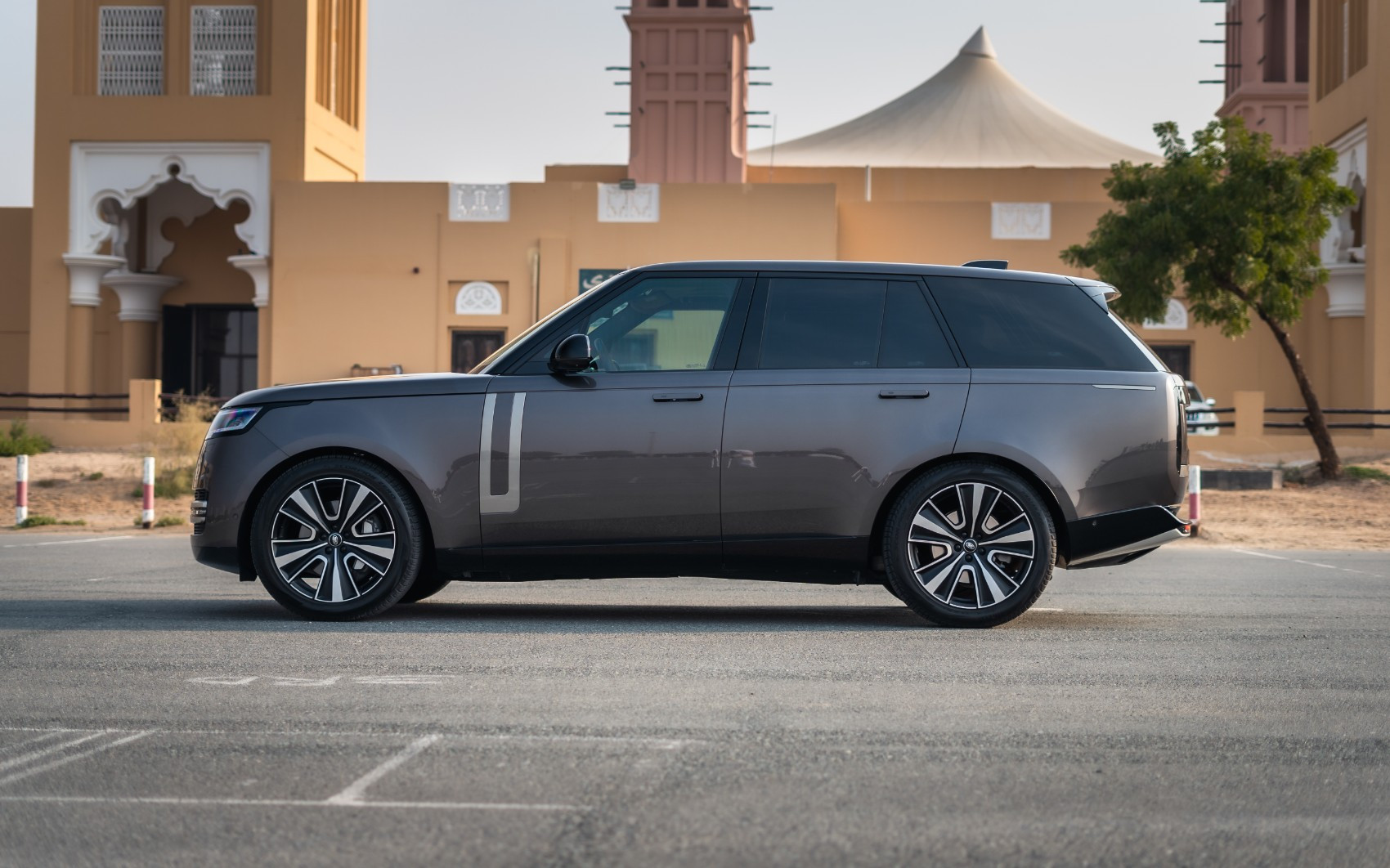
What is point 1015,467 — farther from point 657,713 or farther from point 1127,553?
point 657,713

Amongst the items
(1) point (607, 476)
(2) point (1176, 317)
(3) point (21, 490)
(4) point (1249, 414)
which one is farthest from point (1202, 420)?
(1) point (607, 476)

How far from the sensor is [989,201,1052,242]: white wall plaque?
3719cm

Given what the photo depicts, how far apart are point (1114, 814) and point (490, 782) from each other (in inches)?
65.4

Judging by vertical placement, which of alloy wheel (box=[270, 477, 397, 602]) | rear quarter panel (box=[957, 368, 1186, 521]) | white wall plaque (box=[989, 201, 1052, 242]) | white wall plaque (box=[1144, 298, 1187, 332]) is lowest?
alloy wheel (box=[270, 477, 397, 602])

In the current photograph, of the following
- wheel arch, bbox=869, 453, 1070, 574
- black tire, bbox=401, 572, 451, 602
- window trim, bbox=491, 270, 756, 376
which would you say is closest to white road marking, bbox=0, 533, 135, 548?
black tire, bbox=401, 572, 451, 602

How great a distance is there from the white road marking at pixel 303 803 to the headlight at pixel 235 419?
13.2 feet

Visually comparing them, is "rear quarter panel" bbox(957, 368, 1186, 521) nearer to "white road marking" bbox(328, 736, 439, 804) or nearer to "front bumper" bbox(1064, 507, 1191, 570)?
"front bumper" bbox(1064, 507, 1191, 570)

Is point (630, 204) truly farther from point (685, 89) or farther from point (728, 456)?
point (728, 456)

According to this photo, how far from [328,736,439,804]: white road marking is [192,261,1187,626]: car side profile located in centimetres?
297

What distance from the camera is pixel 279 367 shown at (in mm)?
37500

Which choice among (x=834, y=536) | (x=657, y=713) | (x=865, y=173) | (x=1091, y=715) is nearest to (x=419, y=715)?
(x=657, y=713)

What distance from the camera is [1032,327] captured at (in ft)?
27.1

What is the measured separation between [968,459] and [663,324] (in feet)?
5.47

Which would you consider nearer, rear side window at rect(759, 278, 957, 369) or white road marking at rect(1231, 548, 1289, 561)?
rear side window at rect(759, 278, 957, 369)
